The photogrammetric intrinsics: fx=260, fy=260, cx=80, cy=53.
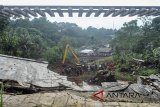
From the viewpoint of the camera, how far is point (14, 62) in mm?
9320

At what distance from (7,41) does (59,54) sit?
492cm

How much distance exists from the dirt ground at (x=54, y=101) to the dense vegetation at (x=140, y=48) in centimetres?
666

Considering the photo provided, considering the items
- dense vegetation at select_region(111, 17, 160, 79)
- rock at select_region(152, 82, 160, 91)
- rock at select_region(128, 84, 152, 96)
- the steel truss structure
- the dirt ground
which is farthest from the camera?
dense vegetation at select_region(111, 17, 160, 79)

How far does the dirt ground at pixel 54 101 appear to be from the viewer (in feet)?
20.7

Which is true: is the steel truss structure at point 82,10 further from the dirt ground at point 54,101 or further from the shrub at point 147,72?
the shrub at point 147,72

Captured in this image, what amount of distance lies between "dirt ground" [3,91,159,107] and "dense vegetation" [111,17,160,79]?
666 cm

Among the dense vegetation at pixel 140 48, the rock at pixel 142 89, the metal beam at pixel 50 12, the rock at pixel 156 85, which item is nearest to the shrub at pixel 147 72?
the dense vegetation at pixel 140 48

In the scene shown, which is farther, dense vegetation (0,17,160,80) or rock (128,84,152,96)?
dense vegetation (0,17,160,80)

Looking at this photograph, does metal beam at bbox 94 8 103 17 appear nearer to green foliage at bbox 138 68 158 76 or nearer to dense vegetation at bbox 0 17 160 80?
dense vegetation at bbox 0 17 160 80

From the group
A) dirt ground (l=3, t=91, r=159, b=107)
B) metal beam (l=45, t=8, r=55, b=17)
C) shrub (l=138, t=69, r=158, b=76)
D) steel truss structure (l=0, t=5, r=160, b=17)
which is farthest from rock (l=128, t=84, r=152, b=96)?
shrub (l=138, t=69, r=158, b=76)

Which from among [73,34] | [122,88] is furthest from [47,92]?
[73,34]

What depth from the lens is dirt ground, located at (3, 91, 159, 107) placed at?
6297 mm

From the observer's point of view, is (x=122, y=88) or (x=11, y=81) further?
(x=122, y=88)

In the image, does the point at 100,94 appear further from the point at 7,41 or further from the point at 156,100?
the point at 7,41
